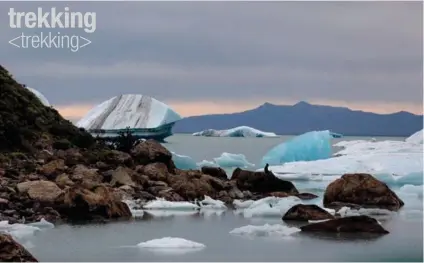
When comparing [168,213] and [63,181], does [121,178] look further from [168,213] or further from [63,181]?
[168,213]

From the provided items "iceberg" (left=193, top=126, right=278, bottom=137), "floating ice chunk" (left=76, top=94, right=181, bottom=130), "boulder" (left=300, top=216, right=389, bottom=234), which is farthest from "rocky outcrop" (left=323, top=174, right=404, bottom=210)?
"iceberg" (left=193, top=126, right=278, bottom=137)

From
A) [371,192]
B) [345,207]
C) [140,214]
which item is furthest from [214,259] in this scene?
[371,192]

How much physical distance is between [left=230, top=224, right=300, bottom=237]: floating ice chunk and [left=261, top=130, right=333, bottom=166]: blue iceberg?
6871 mm

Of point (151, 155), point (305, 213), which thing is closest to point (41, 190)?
point (305, 213)

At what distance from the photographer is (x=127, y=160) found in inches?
481

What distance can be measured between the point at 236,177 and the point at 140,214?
2812mm

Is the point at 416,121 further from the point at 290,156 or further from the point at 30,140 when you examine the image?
the point at 30,140

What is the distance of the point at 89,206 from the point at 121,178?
170 cm

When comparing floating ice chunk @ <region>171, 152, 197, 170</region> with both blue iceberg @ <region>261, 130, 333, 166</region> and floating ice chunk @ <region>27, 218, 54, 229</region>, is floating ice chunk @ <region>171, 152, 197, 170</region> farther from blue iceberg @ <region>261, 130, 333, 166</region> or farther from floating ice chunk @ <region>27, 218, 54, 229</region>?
floating ice chunk @ <region>27, 218, 54, 229</region>

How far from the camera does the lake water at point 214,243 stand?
7.46 metres

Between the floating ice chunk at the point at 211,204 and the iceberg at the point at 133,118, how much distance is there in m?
2.78

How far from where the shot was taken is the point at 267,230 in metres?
8.48

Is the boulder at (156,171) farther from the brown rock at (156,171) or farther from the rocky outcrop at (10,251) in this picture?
the rocky outcrop at (10,251)

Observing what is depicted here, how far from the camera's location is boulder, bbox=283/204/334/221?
30.5 feet
